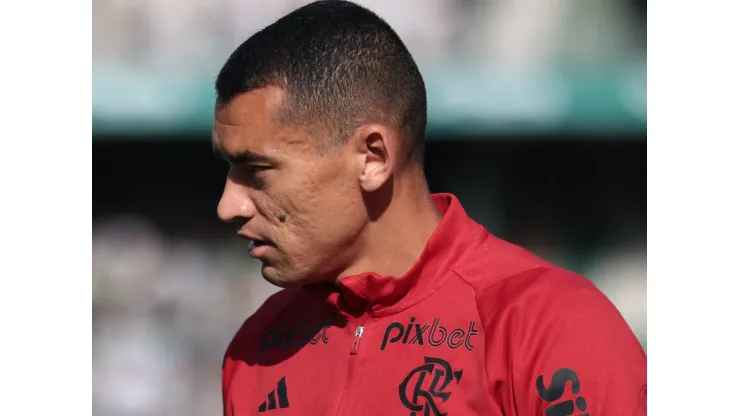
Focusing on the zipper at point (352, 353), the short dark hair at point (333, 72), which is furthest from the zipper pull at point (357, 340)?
the short dark hair at point (333, 72)

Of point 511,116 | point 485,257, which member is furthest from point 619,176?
point 485,257

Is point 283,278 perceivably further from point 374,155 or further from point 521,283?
point 521,283

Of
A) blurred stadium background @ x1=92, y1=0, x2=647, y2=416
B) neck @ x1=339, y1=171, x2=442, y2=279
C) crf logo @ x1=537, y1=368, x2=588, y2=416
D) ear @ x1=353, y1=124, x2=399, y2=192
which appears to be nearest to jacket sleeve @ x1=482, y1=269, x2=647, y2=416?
crf logo @ x1=537, y1=368, x2=588, y2=416

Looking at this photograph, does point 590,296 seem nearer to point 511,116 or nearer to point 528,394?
point 528,394

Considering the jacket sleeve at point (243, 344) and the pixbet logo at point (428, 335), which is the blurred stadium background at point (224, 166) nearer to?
the jacket sleeve at point (243, 344)

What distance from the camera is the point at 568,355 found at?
5.65ft

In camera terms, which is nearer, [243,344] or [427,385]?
[427,385]

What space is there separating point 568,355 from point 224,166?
110 inches

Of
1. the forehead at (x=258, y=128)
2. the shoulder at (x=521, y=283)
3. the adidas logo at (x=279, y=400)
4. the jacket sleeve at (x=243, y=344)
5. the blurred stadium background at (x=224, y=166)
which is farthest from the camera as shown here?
the blurred stadium background at (x=224, y=166)

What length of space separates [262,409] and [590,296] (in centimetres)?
74

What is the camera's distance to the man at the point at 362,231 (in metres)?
1.87

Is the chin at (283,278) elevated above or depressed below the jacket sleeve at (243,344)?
above

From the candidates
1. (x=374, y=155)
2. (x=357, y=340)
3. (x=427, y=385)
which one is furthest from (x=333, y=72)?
(x=427, y=385)
